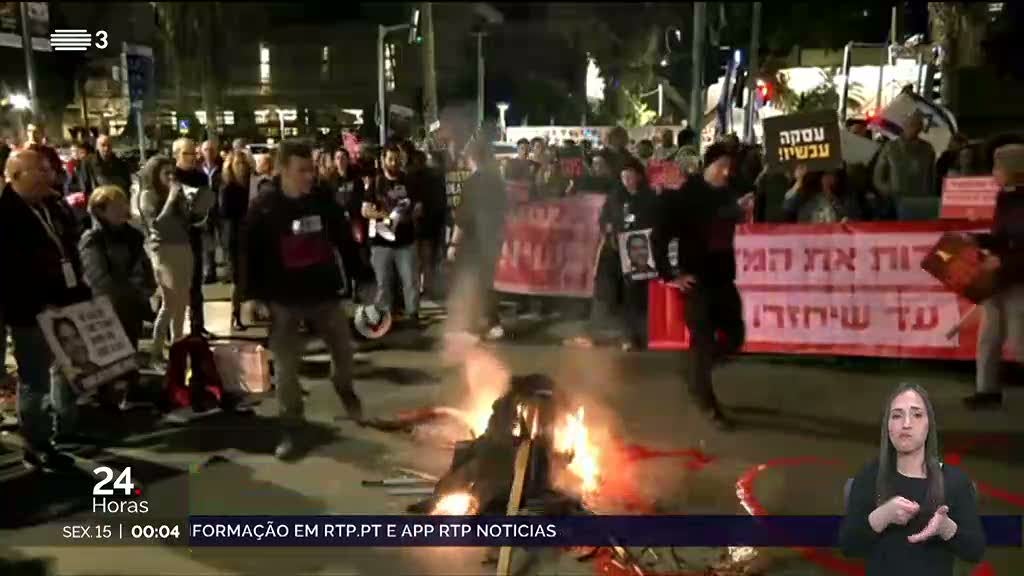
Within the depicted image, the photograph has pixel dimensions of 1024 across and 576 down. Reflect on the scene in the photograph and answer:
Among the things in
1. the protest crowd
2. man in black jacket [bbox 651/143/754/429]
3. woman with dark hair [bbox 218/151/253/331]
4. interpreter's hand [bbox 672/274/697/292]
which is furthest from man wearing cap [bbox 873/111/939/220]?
woman with dark hair [bbox 218/151/253/331]

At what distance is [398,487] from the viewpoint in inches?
139

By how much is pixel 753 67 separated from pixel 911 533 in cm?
164

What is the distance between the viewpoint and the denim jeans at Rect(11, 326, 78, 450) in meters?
3.67

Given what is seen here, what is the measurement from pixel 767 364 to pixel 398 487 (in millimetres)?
2621

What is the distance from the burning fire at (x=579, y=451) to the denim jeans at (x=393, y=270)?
1130 mm

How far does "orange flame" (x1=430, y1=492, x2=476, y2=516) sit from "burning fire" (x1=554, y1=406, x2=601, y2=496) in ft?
1.27

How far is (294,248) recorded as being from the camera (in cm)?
340

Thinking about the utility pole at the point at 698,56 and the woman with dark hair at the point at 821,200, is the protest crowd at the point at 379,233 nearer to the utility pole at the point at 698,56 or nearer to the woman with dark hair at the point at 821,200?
the woman with dark hair at the point at 821,200

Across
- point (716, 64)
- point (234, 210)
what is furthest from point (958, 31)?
point (234, 210)

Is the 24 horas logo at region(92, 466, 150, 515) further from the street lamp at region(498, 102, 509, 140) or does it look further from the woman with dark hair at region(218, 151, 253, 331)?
the street lamp at region(498, 102, 509, 140)

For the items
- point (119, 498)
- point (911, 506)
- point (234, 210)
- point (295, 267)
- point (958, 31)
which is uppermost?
point (958, 31)

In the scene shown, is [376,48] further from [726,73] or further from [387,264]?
[387,264]

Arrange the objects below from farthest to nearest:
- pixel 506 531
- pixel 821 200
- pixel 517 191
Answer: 1. pixel 821 200
2. pixel 517 191
3. pixel 506 531

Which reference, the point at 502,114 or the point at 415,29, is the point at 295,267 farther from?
the point at 415,29
